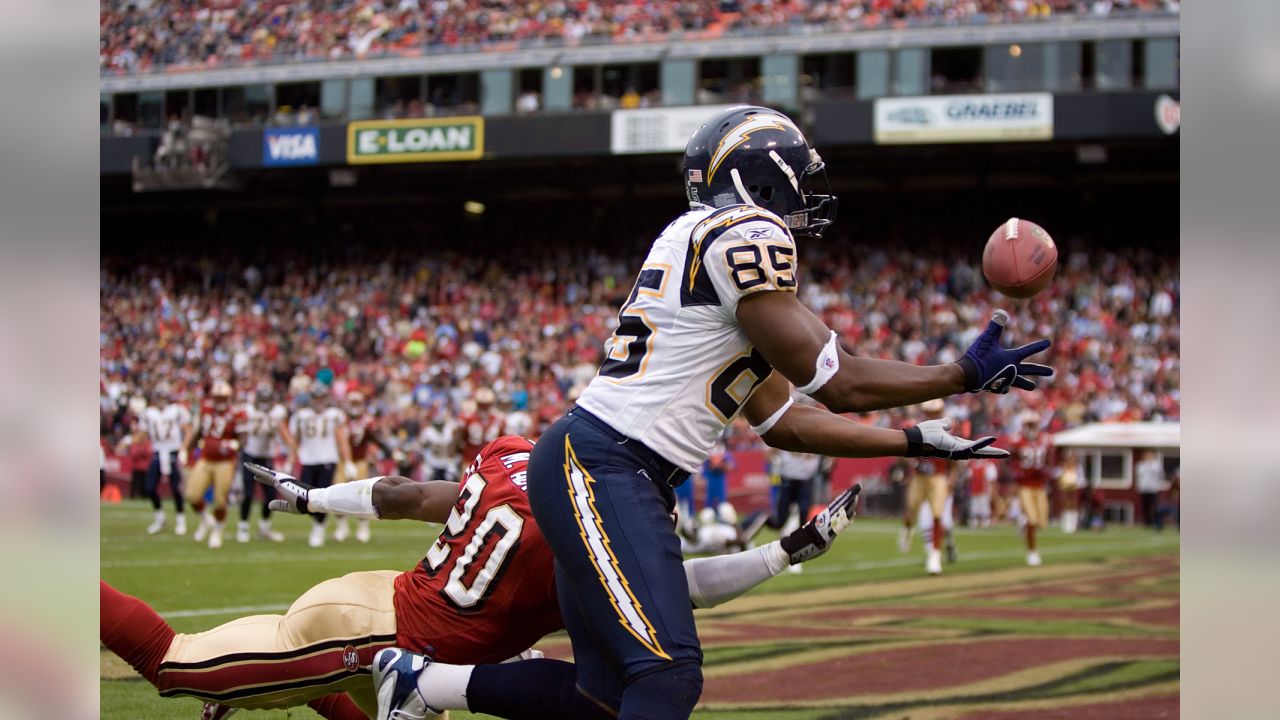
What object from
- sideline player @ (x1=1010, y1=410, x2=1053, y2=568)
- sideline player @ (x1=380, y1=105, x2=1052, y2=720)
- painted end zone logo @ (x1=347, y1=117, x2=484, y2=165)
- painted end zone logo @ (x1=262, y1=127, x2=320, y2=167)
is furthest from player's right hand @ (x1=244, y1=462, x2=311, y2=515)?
painted end zone logo @ (x1=262, y1=127, x2=320, y2=167)

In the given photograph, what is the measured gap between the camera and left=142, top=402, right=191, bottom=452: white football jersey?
1733 cm

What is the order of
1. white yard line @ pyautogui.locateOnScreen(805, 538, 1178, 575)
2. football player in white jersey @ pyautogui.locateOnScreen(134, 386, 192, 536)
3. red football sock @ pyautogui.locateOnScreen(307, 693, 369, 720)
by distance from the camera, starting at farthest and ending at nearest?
football player in white jersey @ pyautogui.locateOnScreen(134, 386, 192, 536)
white yard line @ pyautogui.locateOnScreen(805, 538, 1178, 575)
red football sock @ pyautogui.locateOnScreen(307, 693, 369, 720)

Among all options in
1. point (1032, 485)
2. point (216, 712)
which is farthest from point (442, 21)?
point (216, 712)

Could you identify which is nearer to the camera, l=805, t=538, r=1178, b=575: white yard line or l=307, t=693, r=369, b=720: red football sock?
l=307, t=693, r=369, b=720: red football sock

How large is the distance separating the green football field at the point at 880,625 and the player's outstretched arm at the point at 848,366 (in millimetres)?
2231

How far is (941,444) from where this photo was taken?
146 inches

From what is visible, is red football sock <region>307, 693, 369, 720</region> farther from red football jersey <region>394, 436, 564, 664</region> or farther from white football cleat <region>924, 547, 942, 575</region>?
white football cleat <region>924, 547, 942, 575</region>

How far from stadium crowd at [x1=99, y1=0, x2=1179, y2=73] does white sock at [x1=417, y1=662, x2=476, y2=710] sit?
26688 millimetres

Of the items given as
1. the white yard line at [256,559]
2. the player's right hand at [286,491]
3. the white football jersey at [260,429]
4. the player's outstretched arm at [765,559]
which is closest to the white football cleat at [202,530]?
the white yard line at [256,559]

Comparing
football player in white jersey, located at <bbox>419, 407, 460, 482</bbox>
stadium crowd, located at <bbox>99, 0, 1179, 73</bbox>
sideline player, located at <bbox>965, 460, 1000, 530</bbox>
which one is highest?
stadium crowd, located at <bbox>99, 0, 1179, 73</bbox>

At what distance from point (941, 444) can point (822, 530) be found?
1.56 ft

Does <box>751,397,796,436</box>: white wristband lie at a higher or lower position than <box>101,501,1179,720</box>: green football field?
higher

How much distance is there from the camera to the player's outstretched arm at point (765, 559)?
3992mm

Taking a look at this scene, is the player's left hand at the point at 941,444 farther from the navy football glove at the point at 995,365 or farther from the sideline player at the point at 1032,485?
the sideline player at the point at 1032,485
